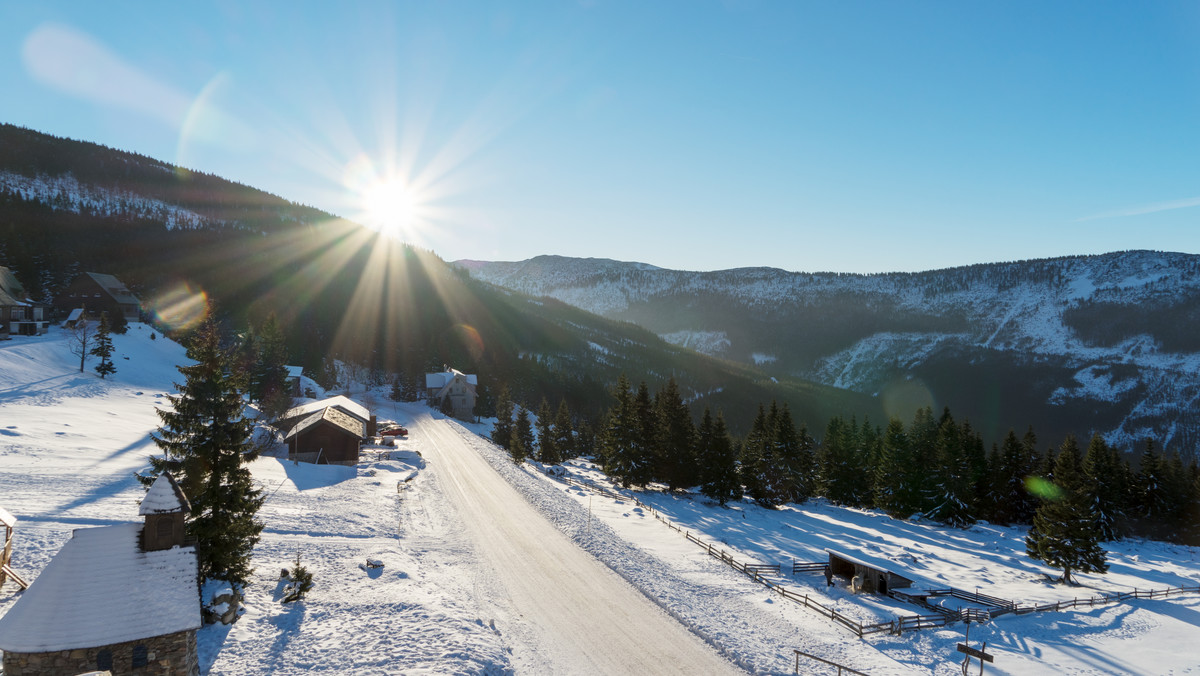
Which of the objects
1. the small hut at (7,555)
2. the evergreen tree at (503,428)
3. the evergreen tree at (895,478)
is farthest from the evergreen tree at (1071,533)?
the small hut at (7,555)

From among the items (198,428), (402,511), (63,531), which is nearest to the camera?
(198,428)

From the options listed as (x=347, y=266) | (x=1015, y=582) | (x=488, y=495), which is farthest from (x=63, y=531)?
(x=347, y=266)

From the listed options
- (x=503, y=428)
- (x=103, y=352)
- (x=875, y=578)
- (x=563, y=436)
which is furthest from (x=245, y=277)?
(x=875, y=578)

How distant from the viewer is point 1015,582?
41.5 metres

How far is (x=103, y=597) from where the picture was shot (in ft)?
47.8

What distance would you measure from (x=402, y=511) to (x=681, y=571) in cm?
1908

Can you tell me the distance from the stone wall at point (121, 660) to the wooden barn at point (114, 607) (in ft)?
0.07

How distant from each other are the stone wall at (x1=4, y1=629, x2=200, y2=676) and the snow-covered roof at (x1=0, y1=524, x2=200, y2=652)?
350 millimetres

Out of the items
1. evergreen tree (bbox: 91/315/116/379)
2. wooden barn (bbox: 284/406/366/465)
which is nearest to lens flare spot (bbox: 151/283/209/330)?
evergreen tree (bbox: 91/315/116/379)

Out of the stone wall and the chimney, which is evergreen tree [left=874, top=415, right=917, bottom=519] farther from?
the chimney

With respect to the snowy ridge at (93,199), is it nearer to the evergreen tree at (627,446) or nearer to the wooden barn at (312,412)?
the wooden barn at (312,412)

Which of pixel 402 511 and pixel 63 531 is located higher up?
pixel 63 531

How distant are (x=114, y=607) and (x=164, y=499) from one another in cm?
331

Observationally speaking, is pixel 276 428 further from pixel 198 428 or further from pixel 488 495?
pixel 198 428
